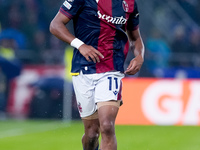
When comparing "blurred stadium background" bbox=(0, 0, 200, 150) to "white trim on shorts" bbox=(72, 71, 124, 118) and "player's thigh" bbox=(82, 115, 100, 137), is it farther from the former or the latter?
"white trim on shorts" bbox=(72, 71, 124, 118)

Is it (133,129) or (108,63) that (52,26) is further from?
(133,129)

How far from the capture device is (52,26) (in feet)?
20.4

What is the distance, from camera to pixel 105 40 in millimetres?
6238

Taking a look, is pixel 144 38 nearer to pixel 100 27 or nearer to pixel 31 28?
pixel 31 28

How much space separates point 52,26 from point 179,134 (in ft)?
18.2

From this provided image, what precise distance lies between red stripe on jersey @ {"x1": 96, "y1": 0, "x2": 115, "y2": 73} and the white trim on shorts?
82mm

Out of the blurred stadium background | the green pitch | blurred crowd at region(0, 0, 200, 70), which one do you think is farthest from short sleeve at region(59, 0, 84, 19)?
blurred crowd at region(0, 0, 200, 70)

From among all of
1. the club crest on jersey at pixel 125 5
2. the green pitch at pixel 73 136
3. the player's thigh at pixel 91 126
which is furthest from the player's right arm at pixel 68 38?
the green pitch at pixel 73 136

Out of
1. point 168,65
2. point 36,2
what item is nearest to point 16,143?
point 168,65

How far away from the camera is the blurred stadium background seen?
12281 millimetres

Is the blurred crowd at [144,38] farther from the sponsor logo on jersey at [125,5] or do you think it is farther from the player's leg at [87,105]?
the sponsor logo on jersey at [125,5]

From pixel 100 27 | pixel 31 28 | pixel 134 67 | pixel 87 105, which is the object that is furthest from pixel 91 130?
pixel 31 28

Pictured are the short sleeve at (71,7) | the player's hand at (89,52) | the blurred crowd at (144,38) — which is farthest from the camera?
the blurred crowd at (144,38)

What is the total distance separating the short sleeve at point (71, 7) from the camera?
6156 mm
